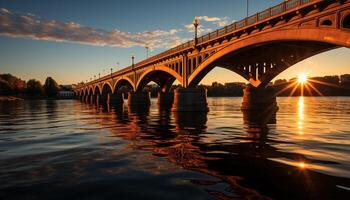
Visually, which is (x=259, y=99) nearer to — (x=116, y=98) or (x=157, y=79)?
(x=157, y=79)

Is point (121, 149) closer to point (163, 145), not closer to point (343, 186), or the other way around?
point (163, 145)

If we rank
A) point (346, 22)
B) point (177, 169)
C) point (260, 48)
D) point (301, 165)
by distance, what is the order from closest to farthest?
1. point (177, 169)
2. point (301, 165)
3. point (346, 22)
4. point (260, 48)

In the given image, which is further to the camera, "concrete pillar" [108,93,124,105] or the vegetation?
the vegetation

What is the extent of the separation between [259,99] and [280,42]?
17.4 m

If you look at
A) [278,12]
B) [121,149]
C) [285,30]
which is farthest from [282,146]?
[278,12]

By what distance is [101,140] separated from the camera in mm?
17266

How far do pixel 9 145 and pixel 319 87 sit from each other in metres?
195

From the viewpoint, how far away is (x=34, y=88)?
167625 millimetres

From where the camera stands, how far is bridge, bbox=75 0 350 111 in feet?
69.2

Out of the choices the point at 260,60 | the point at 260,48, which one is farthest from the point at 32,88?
the point at 260,48

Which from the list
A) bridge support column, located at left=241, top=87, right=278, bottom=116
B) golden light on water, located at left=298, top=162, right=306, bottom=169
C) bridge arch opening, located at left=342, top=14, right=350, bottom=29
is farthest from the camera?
bridge support column, located at left=241, top=87, right=278, bottom=116

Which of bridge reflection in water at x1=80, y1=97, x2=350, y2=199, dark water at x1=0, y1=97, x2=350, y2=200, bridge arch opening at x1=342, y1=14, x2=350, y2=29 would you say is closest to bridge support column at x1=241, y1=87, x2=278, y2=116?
bridge arch opening at x1=342, y1=14, x2=350, y2=29

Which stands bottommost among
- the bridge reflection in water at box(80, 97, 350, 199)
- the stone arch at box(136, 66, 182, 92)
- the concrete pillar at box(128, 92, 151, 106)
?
the bridge reflection in water at box(80, 97, 350, 199)

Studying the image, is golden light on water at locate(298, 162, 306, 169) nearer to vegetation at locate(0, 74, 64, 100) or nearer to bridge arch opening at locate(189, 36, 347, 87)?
bridge arch opening at locate(189, 36, 347, 87)
